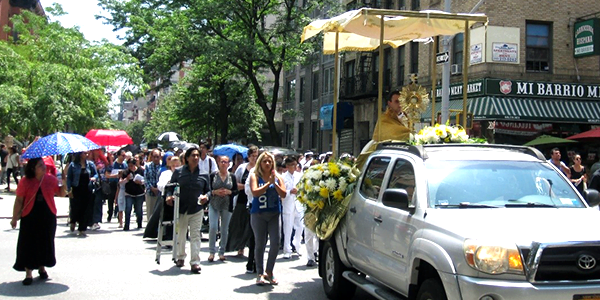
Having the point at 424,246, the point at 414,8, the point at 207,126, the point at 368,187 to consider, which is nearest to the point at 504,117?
the point at 414,8

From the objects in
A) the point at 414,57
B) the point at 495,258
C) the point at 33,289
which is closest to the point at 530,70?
the point at 414,57

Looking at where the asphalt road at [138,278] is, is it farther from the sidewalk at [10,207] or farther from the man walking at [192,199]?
the sidewalk at [10,207]

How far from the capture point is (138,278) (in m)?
9.12

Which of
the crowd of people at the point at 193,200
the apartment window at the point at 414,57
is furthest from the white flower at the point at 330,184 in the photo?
the apartment window at the point at 414,57

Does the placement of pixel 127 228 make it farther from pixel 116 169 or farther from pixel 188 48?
pixel 188 48

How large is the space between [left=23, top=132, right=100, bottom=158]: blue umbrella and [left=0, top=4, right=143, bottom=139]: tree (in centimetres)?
1318

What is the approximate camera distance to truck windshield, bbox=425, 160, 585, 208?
5762 mm

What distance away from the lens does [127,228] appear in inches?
579

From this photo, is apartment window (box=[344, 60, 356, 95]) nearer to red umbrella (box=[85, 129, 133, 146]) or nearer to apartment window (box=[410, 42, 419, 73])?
apartment window (box=[410, 42, 419, 73])

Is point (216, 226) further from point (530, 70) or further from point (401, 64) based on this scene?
point (401, 64)

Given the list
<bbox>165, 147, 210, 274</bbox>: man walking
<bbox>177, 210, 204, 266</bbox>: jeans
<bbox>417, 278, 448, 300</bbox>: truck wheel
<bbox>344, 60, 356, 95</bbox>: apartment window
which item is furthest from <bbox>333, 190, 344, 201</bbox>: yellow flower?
<bbox>344, 60, 356, 95</bbox>: apartment window

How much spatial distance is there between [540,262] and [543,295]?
0.79 ft

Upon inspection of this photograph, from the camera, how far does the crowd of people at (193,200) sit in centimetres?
859

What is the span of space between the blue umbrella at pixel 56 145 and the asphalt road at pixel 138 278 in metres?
1.77
